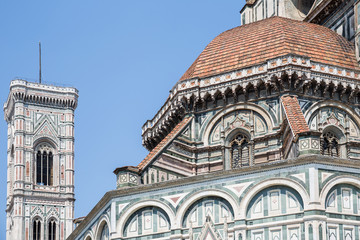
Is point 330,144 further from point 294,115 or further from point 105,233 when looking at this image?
point 105,233

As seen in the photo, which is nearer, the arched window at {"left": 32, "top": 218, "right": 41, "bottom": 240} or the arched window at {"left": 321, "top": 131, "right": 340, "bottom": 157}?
the arched window at {"left": 321, "top": 131, "right": 340, "bottom": 157}

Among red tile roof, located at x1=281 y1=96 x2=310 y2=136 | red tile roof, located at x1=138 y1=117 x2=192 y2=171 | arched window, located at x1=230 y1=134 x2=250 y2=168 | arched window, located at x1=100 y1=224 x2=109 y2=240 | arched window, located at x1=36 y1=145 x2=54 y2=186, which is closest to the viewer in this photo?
red tile roof, located at x1=281 y1=96 x2=310 y2=136

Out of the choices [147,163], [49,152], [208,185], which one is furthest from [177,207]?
[49,152]

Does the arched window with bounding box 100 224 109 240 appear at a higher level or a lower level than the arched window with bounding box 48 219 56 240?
lower

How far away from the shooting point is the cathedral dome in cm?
3997

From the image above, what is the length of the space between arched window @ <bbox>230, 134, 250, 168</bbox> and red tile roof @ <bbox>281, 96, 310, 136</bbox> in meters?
2.64

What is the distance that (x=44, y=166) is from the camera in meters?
126

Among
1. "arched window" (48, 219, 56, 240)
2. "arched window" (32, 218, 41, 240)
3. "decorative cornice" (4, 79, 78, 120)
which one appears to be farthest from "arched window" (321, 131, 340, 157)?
"decorative cornice" (4, 79, 78, 120)

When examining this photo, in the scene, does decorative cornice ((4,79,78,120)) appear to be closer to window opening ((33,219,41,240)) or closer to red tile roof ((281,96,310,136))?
window opening ((33,219,41,240))

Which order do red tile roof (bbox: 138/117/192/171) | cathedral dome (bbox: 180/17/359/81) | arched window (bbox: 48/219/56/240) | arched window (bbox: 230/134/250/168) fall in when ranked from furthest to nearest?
arched window (bbox: 48/219/56/240) < cathedral dome (bbox: 180/17/359/81) < arched window (bbox: 230/134/250/168) < red tile roof (bbox: 138/117/192/171)

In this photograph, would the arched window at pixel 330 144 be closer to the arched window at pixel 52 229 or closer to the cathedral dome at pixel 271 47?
the cathedral dome at pixel 271 47

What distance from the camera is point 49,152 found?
12644cm

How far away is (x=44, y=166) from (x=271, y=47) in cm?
8933

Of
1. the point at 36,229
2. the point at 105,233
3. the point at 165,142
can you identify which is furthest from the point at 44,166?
the point at 105,233
